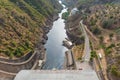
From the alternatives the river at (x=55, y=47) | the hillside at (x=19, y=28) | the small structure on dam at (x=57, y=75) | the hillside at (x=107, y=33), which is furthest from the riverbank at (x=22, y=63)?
the hillside at (x=107, y=33)

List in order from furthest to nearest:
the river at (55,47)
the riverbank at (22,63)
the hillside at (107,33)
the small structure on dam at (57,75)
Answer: the river at (55,47)
the hillside at (107,33)
the riverbank at (22,63)
the small structure on dam at (57,75)

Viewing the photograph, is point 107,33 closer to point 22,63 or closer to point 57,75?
point 22,63

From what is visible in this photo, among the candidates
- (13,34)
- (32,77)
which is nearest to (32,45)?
(13,34)

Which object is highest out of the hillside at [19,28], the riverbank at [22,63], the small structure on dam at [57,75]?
the hillside at [19,28]

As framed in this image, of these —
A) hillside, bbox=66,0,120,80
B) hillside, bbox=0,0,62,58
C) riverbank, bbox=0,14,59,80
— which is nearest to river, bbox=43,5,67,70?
riverbank, bbox=0,14,59,80

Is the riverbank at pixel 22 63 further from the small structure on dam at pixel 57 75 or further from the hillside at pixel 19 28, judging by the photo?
the small structure on dam at pixel 57 75

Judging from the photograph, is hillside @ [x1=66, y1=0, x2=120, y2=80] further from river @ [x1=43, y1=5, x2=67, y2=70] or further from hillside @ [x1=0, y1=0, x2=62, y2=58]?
hillside @ [x1=0, y1=0, x2=62, y2=58]

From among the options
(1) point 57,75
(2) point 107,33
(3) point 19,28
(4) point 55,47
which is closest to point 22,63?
(1) point 57,75
